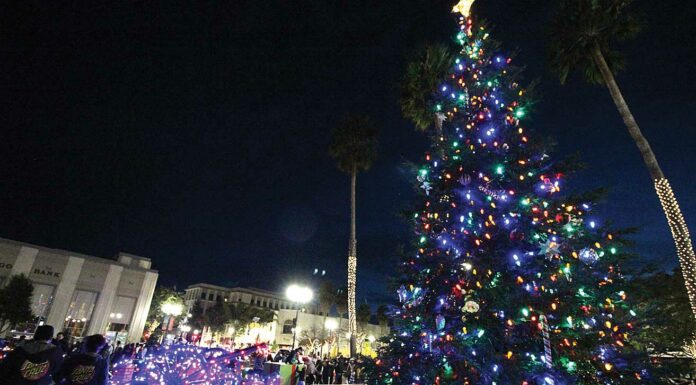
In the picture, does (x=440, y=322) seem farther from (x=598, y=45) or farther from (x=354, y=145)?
(x=354, y=145)

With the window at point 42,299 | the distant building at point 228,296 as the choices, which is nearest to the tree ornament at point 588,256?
the window at point 42,299

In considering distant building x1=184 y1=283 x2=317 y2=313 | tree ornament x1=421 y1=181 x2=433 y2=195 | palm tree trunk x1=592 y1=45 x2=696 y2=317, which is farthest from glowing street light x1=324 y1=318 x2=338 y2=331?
tree ornament x1=421 y1=181 x2=433 y2=195

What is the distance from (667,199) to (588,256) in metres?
10.7

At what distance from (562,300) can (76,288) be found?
49475mm

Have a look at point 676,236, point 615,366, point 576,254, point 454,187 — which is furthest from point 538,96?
point 676,236

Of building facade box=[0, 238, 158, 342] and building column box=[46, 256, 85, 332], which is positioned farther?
building column box=[46, 256, 85, 332]

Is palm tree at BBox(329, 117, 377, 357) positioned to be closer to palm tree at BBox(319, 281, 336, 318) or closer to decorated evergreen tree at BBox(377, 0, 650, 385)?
decorated evergreen tree at BBox(377, 0, 650, 385)

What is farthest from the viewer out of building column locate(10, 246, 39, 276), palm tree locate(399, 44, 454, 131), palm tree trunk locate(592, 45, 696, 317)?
building column locate(10, 246, 39, 276)

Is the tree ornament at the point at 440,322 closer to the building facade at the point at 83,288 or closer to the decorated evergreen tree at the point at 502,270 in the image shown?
the decorated evergreen tree at the point at 502,270

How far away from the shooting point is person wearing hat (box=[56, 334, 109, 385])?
4.51m

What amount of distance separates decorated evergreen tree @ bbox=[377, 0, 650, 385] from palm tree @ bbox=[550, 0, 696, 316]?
10.6 meters

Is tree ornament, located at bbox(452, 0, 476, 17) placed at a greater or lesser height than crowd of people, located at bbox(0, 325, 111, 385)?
greater

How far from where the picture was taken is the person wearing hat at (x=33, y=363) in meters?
4.45

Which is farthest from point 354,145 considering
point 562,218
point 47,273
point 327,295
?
point 47,273
